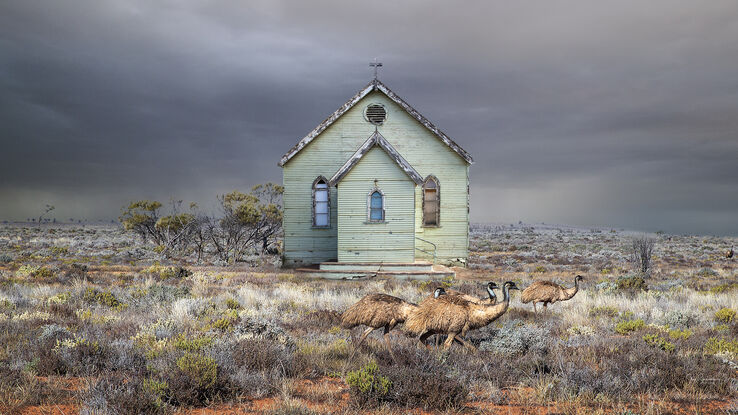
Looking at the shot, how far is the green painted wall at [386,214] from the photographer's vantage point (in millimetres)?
20266

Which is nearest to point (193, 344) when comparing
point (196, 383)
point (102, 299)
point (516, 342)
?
point (196, 383)

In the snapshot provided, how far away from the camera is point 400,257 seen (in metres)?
20.4

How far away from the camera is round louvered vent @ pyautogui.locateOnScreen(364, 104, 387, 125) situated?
23.2 meters

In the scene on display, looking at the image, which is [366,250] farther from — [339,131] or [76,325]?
[76,325]

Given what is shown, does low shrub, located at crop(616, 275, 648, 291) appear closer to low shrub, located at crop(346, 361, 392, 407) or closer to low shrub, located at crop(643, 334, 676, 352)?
low shrub, located at crop(643, 334, 676, 352)

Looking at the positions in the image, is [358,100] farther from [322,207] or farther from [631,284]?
[631,284]

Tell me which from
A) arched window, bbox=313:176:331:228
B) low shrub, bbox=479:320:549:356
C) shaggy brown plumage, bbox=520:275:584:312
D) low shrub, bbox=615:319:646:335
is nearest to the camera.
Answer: low shrub, bbox=479:320:549:356

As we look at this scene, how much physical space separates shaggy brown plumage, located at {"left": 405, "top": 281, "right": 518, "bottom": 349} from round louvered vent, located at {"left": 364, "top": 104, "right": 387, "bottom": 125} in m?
16.4

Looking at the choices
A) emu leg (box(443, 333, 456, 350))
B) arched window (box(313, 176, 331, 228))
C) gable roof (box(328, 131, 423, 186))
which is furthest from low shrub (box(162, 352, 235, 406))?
arched window (box(313, 176, 331, 228))

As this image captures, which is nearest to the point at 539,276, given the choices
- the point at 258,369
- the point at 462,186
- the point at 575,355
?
the point at 462,186

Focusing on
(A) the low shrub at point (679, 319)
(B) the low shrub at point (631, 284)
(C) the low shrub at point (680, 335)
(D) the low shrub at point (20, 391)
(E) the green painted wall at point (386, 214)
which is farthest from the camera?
(E) the green painted wall at point (386, 214)

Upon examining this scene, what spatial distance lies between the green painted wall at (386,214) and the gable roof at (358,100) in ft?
11.9

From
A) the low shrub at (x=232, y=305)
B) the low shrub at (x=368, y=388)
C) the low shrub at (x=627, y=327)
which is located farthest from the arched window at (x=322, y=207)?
the low shrub at (x=368, y=388)

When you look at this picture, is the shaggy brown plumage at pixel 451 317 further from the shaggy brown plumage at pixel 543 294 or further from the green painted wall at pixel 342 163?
the green painted wall at pixel 342 163
